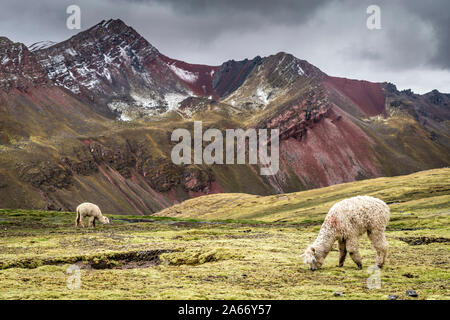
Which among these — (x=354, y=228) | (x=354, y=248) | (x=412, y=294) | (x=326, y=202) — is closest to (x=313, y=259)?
(x=354, y=248)

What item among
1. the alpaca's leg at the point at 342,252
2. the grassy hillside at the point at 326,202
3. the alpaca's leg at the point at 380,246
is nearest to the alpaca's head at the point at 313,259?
the alpaca's leg at the point at 342,252

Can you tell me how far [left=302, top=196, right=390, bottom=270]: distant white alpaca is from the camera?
77.4 ft

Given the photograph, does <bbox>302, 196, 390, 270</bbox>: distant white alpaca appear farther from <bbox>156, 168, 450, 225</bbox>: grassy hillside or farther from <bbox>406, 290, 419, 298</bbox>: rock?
<bbox>156, 168, 450, 225</bbox>: grassy hillside

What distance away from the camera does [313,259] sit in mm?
23594

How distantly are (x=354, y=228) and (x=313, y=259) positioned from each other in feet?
9.94

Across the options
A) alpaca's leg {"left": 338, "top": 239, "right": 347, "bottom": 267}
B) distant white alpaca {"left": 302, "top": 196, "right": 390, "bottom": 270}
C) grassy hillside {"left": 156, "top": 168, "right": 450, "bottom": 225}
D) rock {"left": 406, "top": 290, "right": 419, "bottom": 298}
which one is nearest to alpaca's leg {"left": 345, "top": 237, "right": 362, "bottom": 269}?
distant white alpaca {"left": 302, "top": 196, "right": 390, "bottom": 270}

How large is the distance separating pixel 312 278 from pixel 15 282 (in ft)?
49.7

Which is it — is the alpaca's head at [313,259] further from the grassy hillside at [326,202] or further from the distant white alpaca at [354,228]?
the grassy hillside at [326,202]

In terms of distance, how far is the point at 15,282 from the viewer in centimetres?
2030

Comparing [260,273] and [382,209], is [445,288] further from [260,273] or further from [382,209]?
[260,273]

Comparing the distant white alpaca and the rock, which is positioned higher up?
the distant white alpaca

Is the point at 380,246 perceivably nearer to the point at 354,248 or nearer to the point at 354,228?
the point at 354,248

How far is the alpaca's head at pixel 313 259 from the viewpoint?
2359cm
